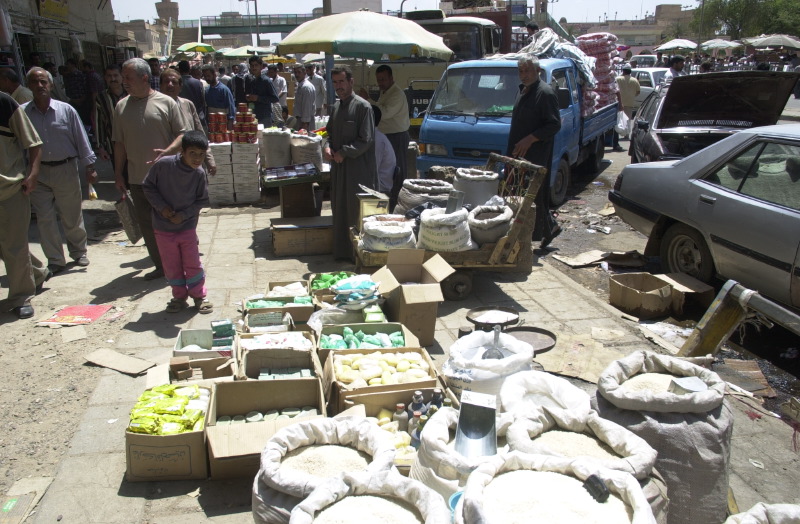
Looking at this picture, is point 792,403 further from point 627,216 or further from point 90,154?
point 90,154

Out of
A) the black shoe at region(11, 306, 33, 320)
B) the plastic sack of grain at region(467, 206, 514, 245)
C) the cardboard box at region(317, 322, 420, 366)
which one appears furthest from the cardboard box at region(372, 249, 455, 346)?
the black shoe at region(11, 306, 33, 320)

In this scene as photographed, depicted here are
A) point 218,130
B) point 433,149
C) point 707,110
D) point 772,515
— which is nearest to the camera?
point 772,515

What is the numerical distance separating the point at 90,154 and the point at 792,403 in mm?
6500

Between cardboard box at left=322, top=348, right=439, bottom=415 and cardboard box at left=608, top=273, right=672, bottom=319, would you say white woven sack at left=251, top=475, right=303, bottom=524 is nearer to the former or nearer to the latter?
cardboard box at left=322, top=348, right=439, bottom=415

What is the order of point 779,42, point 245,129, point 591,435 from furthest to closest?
1. point 779,42
2. point 245,129
3. point 591,435

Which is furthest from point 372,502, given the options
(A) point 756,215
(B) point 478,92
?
(B) point 478,92

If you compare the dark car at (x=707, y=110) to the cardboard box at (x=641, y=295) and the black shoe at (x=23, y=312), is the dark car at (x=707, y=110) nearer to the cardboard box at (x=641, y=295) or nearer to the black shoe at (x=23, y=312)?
the cardboard box at (x=641, y=295)

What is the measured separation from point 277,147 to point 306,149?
Result: 17.2 inches

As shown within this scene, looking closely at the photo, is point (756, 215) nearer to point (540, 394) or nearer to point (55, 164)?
point (540, 394)

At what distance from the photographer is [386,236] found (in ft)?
17.7

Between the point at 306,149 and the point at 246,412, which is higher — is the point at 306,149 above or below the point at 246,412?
above

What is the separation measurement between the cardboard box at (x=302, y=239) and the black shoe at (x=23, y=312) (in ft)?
8.35

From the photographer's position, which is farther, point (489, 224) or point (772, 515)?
point (489, 224)

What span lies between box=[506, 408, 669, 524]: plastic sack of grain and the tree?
5759 cm
